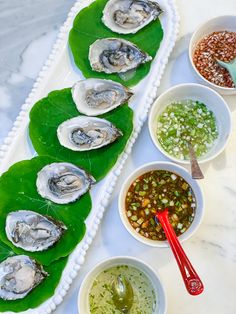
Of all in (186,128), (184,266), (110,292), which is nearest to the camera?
(184,266)

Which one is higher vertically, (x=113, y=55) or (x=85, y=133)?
(x=113, y=55)

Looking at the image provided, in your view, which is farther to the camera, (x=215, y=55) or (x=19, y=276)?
(x=215, y=55)

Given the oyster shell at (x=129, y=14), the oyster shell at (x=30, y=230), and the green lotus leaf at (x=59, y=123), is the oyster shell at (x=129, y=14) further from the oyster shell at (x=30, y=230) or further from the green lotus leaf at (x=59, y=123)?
the oyster shell at (x=30, y=230)

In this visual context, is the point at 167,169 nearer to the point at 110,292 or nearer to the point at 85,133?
the point at 85,133

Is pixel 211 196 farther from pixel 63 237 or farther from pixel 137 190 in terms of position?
pixel 63 237

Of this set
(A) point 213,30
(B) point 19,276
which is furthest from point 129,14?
(B) point 19,276

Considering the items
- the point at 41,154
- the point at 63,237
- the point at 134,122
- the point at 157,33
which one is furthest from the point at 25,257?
the point at 157,33

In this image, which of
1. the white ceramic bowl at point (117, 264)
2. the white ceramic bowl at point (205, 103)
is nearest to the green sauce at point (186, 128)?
the white ceramic bowl at point (205, 103)
